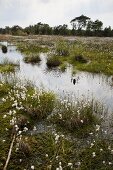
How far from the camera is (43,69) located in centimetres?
2031

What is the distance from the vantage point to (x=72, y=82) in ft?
52.7

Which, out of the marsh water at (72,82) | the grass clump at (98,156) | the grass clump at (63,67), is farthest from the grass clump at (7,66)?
the grass clump at (98,156)

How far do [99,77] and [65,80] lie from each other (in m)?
1.96

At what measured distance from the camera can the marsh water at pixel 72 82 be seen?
1314cm

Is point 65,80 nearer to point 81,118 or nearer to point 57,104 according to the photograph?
point 57,104

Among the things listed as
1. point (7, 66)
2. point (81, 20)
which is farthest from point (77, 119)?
point (81, 20)

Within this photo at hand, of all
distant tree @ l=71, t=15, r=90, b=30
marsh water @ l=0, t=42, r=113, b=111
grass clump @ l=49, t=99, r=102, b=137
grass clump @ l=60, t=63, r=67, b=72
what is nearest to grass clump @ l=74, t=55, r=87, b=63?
grass clump @ l=60, t=63, r=67, b=72

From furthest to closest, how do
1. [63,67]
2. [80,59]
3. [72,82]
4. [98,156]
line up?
1. [80,59]
2. [63,67]
3. [72,82]
4. [98,156]

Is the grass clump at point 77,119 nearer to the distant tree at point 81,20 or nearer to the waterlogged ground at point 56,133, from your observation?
the waterlogged ground at point 56,133

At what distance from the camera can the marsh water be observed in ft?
43.1

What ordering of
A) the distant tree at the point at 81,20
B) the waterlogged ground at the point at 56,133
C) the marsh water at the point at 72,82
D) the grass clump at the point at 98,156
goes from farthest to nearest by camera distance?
the distant tree at the point at 81,20, the marsh water at the point at 72,82, the waterlogged ground at the point at 56,133, the grass clump at the point at 98,156

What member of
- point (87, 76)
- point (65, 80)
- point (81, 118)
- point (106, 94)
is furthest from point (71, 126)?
point (87, 76)

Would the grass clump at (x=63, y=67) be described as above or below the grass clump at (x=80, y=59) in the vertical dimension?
below

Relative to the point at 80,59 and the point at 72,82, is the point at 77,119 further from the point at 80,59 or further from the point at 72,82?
the point at 80,59
